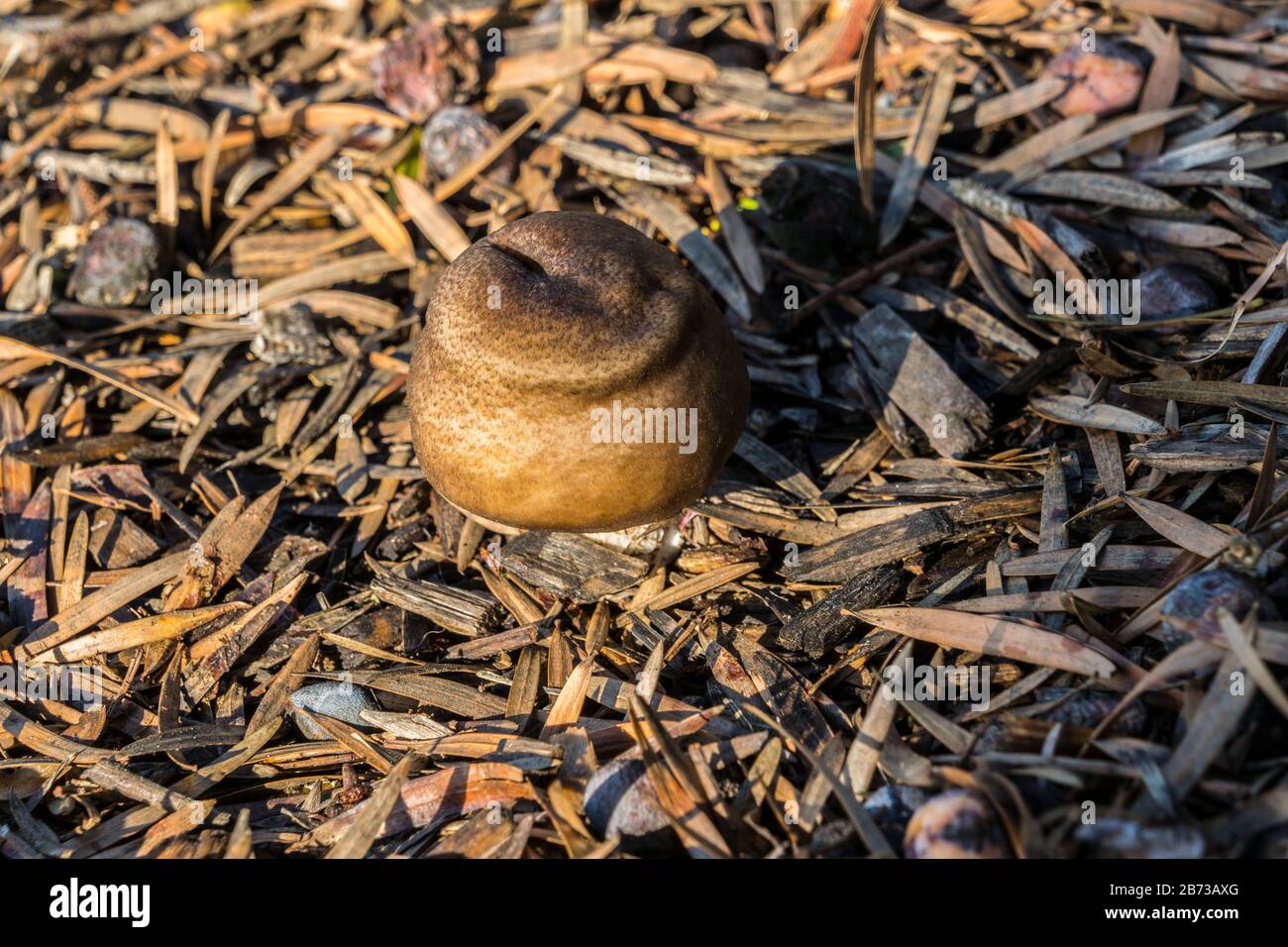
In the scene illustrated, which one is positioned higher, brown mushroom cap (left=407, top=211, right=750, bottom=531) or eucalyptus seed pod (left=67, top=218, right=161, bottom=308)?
brown mushroom cap (left=407, top=211, right=750, bottom=531)

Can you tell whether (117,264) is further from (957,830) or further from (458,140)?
(957,830)
